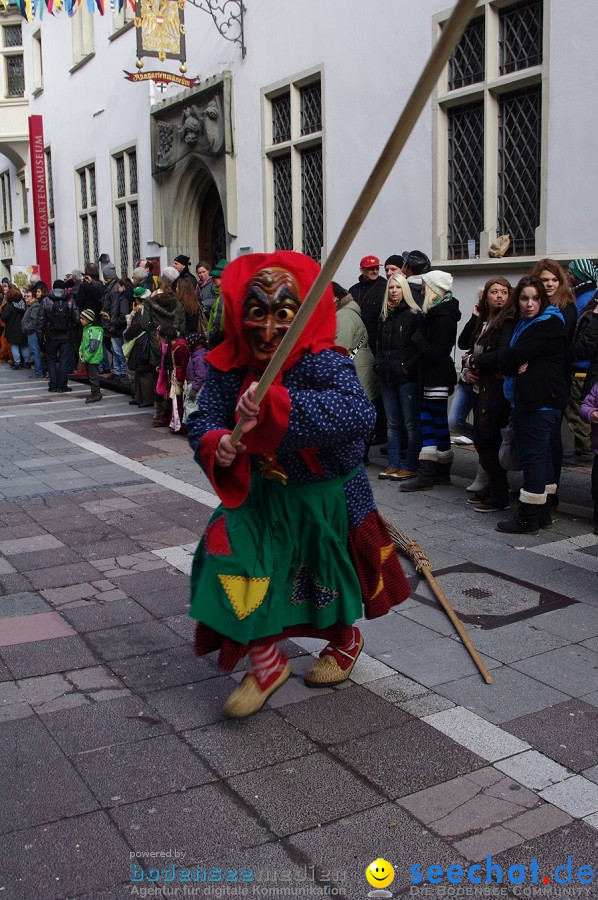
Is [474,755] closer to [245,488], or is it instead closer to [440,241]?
[245,488]

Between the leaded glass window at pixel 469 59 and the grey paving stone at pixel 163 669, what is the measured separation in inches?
286

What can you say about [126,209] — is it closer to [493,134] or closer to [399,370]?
[493,134]

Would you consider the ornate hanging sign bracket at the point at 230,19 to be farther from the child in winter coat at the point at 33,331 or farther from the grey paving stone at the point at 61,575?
the grey paving stone at the point at 61,575

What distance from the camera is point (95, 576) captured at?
550cm

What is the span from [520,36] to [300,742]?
7.72 meters

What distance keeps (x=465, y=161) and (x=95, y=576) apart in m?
6.31

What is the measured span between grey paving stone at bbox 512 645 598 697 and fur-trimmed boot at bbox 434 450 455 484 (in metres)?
3.52

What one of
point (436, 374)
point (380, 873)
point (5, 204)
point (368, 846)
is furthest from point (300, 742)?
point (5, 204)

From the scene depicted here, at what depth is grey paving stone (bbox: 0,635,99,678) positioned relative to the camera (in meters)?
4.14

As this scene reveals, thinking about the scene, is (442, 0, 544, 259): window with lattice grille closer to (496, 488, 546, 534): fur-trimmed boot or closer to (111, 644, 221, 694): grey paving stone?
(496, 488, 546, 534): fur-trimmed boot

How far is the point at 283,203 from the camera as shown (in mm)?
13156

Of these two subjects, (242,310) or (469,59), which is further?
(469,59)

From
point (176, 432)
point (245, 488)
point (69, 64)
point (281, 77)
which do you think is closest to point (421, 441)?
point (176, 432)

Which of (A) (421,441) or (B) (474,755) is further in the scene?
(A) (421,441)
